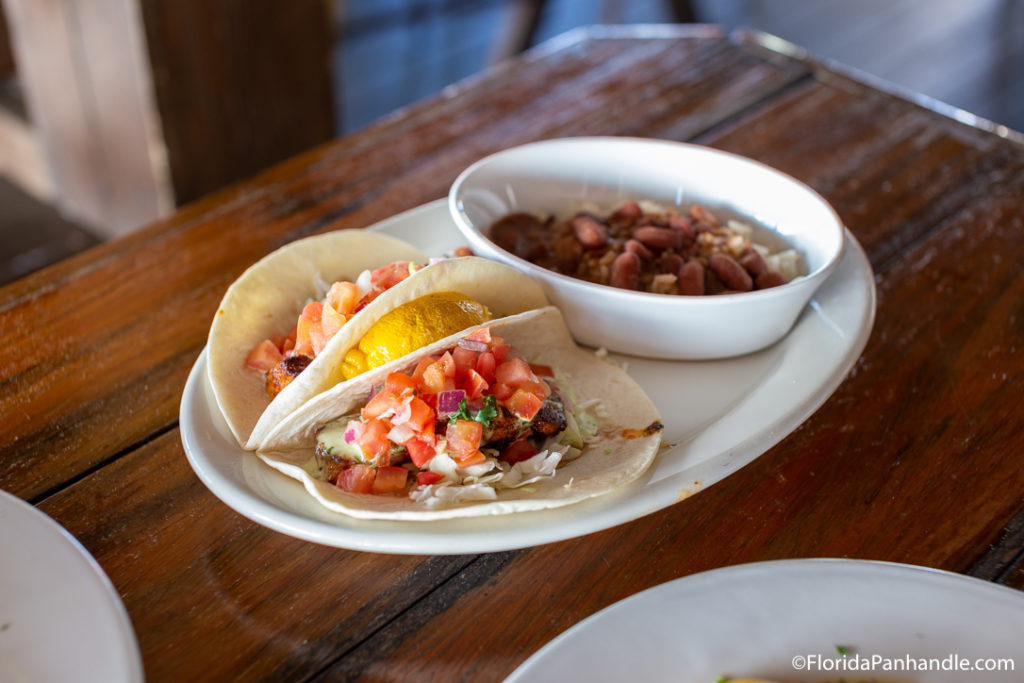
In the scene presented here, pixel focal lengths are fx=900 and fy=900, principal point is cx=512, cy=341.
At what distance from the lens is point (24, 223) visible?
413 centimetres

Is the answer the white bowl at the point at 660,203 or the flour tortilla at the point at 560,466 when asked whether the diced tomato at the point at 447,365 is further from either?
the white bowl at the point at 660,203

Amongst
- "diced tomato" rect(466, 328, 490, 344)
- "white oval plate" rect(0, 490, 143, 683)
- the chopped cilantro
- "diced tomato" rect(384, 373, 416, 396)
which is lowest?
"white oval plate" rect(0, 490, 143, 683)

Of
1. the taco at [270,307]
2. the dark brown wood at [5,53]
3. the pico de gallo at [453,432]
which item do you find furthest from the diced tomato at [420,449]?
the dark brown wood at [5,53]

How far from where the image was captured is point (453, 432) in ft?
4.29

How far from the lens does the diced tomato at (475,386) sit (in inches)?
53.1

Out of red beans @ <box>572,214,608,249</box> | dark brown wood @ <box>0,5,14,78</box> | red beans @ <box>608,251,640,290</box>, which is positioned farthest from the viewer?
dark brown wood @ <box>0,5,14,78</box>

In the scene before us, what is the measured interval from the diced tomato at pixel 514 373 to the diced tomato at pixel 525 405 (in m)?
0.03

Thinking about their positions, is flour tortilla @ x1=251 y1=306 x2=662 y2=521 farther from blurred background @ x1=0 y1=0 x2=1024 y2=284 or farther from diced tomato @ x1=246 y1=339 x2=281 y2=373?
blurred background @ x1=0 y1=0 x2=1024 y2=284

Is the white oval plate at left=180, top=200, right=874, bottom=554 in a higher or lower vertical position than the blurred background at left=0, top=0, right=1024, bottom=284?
higher

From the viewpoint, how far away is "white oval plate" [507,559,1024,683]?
103cm

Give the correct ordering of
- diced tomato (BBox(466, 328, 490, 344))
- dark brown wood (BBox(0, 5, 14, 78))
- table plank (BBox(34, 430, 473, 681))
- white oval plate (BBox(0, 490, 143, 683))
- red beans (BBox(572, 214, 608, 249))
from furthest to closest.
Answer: dark brown wood (BBox(0, 5, 14, 78)) < red beans (BBox(572, 214, 608, 249)) < diced tomato (BBox(466, 328, 490, 344)) < table plank (BBox(34, 430, 473, 681)) < white oval plate (BBox(0, 490, 143, 683))

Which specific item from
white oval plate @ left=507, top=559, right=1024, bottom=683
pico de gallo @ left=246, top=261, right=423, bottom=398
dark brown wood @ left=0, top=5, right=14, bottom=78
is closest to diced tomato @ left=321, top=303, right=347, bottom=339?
pico de gallo @ left=246, top=261, right=423, bottom=398

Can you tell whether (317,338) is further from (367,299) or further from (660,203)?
(660,203)

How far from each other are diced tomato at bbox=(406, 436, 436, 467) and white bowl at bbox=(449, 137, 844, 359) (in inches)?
16.8
